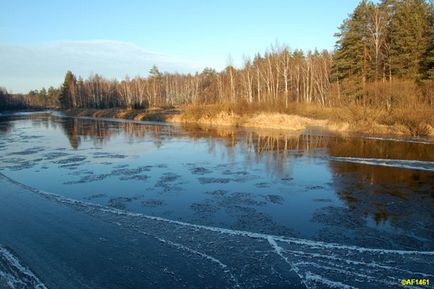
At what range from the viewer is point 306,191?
1109cm

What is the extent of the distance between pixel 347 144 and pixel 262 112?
55.1ft

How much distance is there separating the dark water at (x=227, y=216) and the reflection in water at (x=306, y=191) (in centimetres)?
5

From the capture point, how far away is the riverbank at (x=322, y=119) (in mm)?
24172

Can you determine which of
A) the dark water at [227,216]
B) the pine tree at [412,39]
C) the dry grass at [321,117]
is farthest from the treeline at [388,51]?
the dark water at [227,216]

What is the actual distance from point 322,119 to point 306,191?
1093 inches

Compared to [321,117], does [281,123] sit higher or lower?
lower

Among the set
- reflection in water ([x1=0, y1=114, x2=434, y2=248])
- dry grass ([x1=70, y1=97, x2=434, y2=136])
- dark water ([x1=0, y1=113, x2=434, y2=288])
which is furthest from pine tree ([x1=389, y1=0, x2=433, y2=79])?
dark water ([x1=0, y1=113, x2=434, y2=288])

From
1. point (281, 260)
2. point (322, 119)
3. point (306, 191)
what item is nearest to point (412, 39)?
point (322, 119)

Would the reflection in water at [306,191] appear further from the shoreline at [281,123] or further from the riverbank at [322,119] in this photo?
the shoreline at [281,123]

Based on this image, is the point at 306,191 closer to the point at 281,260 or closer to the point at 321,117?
the point at 281,260

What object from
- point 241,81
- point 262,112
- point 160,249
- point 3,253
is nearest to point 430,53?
point 262,112

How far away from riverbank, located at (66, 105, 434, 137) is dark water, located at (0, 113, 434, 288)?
292 inches

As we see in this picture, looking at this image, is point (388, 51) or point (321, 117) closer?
point (388, 51)

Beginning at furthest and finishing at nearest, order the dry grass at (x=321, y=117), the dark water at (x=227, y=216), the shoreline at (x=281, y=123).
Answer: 1. the shoreline at (x=281, y=123)
2. the dry grass at (x=321, y=117)
3. the dark water at (x=227, y=216)
